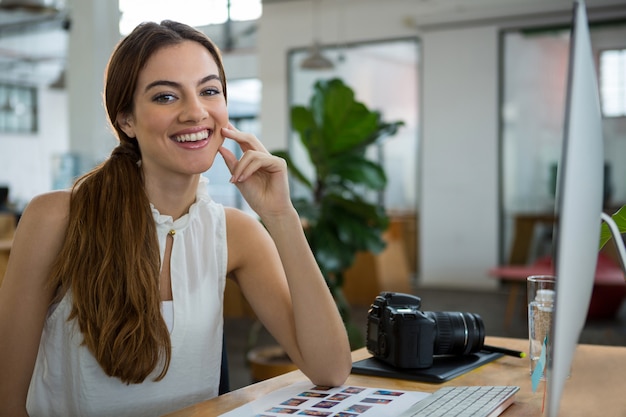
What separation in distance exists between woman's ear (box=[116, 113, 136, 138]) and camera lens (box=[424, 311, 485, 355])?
0.74 m

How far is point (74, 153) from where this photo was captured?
7.65m

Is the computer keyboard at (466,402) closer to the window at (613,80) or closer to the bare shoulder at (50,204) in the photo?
the bare shoulder at (50,204)

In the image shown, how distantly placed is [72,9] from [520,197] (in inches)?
208

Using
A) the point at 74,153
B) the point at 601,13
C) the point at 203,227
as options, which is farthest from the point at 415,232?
the point at 203,227

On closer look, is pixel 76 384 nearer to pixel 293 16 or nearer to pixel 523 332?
pixel 523 332

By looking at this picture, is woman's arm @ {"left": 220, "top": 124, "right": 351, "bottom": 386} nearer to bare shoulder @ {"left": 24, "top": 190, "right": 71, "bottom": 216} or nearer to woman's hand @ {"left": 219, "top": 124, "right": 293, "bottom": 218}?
woman's hand @ {"left": 219, "top": 124, "right": 293, "bottom": 218}

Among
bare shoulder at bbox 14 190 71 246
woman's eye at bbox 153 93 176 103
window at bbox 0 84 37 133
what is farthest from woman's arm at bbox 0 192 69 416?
window at bbox 0 84 37 133

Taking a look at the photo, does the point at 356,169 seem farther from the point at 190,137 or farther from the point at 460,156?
the point at 460,156

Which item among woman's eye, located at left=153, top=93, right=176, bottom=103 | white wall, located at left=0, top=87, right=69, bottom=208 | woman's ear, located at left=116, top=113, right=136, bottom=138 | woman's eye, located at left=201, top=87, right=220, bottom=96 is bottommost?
woman's ear, located at left=116, top=113, right=136, bottom=138

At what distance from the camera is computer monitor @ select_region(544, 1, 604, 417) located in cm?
65

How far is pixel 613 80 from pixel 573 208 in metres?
7.96

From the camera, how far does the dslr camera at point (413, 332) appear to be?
1.46 m

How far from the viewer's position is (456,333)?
1540 mm

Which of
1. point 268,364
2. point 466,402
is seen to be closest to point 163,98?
point 466,402
